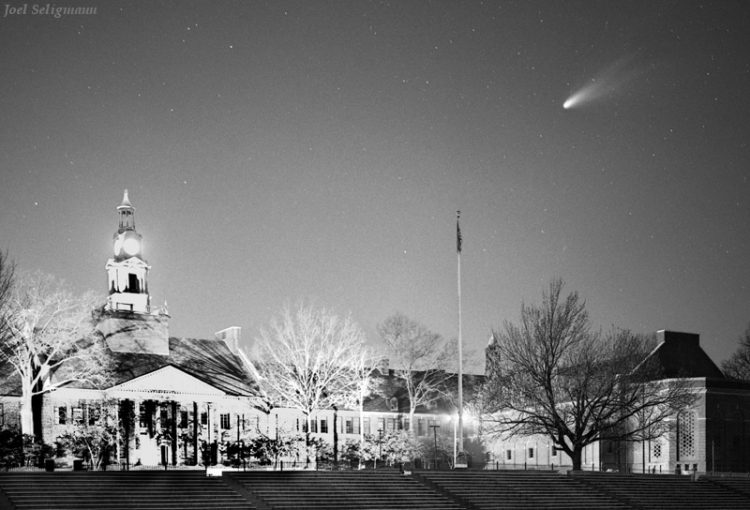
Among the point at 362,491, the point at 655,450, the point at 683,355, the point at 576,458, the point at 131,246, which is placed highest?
the point at 131,246

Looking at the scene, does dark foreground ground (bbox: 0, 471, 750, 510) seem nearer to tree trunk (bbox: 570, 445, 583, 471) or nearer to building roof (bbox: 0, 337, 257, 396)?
tree trunk (bbox: 570, 445, 583, 471)

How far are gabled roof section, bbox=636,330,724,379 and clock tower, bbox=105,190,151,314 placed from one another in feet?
157

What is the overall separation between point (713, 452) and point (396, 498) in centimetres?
3774

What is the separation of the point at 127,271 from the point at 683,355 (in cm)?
5267

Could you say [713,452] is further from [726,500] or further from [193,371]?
[193,371]

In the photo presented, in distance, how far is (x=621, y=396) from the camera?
61.7 meters

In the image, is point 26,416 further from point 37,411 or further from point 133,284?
point 133,284

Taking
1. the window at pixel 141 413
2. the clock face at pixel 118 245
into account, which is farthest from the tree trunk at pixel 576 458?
the clock face at pixel 118 245

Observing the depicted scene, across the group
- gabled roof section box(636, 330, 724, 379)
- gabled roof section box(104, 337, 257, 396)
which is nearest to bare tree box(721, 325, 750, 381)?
gabled roof section box(636, 330, 724, 379)

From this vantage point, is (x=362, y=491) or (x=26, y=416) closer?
(x=362, y=491)

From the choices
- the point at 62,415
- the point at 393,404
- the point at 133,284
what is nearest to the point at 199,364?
the point at 133,284

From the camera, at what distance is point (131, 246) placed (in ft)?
297

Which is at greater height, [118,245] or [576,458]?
[118,245]

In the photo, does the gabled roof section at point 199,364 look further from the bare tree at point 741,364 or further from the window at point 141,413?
the bare tree at point 741,364
